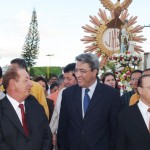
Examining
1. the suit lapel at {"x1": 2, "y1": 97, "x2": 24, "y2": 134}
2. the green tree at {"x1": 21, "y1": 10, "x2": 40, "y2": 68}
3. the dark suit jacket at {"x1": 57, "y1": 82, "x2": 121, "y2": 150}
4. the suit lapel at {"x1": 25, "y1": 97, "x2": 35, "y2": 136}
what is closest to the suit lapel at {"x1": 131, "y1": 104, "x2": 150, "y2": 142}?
the dark suit jacket at {"x1": 57, "y1": 82, "x2": 121, "y2": 150}

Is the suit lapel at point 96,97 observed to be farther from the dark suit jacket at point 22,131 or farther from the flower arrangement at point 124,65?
the flower arrangement at point 124,65

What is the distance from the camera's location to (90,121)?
427 cm

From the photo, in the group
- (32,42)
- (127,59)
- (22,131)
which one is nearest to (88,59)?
(22,131)

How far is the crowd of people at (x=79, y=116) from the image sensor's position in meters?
3.84

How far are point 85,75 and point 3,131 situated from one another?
3.99 ft

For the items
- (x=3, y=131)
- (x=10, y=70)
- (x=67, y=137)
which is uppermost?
(x=10, y=70)

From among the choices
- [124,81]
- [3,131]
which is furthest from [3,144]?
[124,81]

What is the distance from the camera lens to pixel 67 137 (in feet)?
14.9

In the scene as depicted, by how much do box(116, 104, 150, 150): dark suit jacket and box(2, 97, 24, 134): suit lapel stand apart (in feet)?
3.59

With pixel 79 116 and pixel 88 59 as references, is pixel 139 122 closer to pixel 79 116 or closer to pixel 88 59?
pixel 79 116

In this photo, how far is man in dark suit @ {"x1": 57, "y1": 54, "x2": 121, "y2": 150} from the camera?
427 cm

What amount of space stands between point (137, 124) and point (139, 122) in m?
0.03

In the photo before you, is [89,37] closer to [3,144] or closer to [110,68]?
[110,68]

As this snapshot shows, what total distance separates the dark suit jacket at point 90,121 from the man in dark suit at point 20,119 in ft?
1.29
